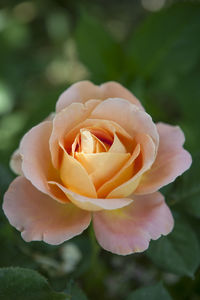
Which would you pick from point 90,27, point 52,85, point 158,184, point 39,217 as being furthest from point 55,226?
point 52,85

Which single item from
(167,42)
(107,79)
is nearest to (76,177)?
(107,79)

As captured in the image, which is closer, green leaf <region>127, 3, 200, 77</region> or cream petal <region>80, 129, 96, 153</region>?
cream petal <region>80, 129, 96, 153</region>

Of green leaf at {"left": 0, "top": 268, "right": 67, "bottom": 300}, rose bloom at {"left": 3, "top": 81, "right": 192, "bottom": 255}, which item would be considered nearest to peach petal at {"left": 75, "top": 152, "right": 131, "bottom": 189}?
rose bloom at {"left": 3, "top": 81, "right": 192, "bottom": 255}

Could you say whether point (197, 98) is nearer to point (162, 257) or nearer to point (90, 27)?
point (90, 27)

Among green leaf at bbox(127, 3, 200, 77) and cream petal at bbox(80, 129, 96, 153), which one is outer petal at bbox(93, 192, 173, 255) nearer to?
cream petal at bbox(80, 129, 96, 153)

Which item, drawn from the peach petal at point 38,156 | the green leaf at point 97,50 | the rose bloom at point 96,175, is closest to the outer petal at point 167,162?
the rose bloom at point 96,175

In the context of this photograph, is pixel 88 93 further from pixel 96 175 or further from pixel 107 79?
pixel 107 79
